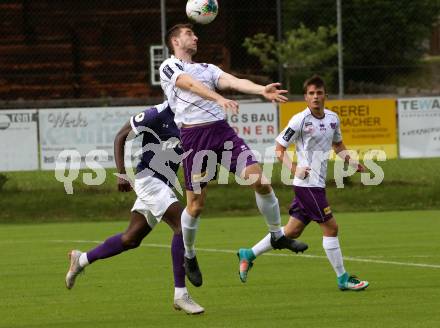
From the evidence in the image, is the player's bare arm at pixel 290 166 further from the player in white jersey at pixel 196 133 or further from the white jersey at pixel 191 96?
the white jersey at pixel 191 96

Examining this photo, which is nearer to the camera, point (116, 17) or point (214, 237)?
point (214, 237)

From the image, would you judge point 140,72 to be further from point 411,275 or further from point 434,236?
point 411,275

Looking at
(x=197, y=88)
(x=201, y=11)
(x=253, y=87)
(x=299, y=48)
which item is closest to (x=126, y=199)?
(x=201, y=11)

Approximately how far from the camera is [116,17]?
36.4 m

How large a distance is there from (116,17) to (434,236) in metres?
21.5

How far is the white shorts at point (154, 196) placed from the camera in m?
10.6

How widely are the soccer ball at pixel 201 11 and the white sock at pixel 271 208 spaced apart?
1.63m

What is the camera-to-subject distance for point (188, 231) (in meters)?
10.5

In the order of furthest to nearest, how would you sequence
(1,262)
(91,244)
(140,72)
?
1. (140,72)
2. (91,244)
3. (1,262)

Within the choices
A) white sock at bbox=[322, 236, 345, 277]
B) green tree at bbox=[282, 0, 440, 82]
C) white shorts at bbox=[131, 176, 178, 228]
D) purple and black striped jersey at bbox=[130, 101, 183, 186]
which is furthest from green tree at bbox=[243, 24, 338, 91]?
white shorts at bbox=[131, 176, 178, 228]

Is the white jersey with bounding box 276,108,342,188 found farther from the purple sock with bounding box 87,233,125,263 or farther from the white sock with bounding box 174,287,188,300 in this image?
the white sock with bounding box 174,287,188,300

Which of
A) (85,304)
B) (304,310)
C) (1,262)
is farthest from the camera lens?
(1,262)

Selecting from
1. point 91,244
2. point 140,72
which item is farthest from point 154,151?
point 140,72

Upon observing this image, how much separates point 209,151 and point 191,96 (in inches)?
19.7
